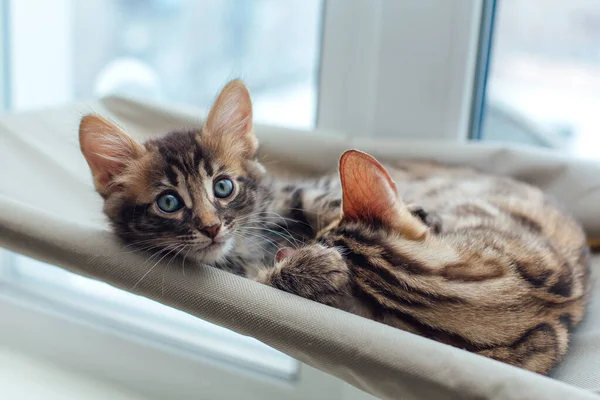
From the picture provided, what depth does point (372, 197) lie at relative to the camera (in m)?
1.03

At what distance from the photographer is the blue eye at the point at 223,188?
1.20 m

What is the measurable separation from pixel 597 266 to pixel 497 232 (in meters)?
0.38

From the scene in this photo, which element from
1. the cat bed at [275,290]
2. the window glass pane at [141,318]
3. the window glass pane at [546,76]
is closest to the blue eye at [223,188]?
the cat bed at [275,290]

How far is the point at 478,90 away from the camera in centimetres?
180

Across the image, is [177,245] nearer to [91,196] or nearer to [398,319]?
[398,319]

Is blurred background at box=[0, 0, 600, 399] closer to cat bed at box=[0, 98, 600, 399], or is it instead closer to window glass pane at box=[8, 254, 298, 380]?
window glass pane at box=[8, 254, 298, 380]

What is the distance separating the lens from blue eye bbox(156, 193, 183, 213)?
1.15 m

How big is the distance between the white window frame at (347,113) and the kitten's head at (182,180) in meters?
0.58

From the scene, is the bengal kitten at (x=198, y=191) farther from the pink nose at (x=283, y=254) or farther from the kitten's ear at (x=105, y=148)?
the pink nose at (x=283, y=254)

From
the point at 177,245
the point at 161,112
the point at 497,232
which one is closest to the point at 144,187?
the point at 177,245

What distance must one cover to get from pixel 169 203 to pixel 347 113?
2.60 ft

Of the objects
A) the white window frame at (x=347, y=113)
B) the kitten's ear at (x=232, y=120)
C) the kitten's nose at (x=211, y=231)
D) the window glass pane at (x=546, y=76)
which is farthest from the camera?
the window glass pane at (x=546, y=76)

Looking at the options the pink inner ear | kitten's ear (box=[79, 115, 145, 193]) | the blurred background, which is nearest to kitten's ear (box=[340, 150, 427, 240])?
the pink inner ear

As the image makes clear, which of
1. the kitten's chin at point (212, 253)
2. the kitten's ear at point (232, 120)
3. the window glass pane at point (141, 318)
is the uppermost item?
the kitten's ear at point (232, 120)
